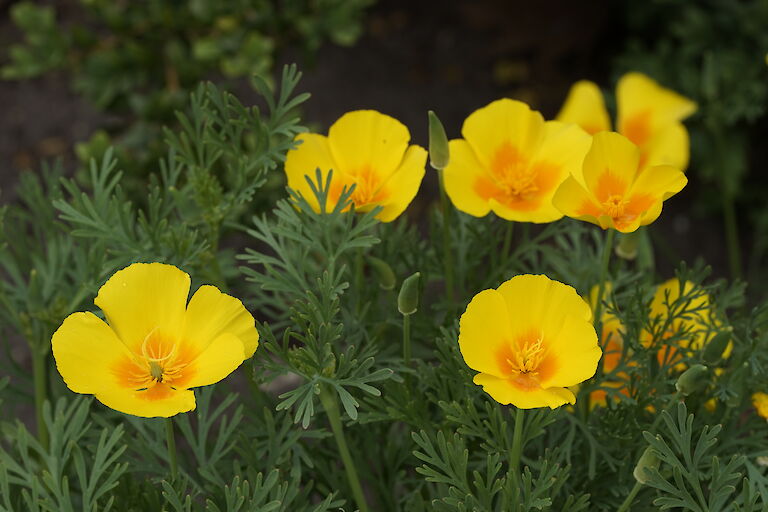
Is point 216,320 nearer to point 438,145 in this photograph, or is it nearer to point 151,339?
point 151,339

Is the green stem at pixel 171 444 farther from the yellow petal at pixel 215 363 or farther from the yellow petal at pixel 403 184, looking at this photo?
A: the yellow petal at pixel 403 184

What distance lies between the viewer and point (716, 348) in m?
1.02

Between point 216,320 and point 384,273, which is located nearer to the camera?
point 216,320

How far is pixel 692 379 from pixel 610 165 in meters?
0.23

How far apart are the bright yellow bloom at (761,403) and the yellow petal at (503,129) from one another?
36cm

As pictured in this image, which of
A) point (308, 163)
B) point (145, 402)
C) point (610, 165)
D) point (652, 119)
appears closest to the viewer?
point (145, 402)

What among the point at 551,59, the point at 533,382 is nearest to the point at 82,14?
the point at 551,59

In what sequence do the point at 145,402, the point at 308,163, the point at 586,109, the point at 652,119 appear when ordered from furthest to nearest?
the point at 652,119 → the point at 586,109 → the point at 308,163 → the point at 145,402

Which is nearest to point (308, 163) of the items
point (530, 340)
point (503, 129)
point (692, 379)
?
→ point (503, 129)

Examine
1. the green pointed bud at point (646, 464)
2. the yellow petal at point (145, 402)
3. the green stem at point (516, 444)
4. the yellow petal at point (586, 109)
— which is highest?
the yellow petal at point (145, 402)

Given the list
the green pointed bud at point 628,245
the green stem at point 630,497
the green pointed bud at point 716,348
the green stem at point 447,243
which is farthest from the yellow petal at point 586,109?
the green stem at point 630,497

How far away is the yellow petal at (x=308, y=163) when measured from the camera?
1119 millimetres

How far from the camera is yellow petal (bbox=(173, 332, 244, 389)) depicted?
35.5 inches

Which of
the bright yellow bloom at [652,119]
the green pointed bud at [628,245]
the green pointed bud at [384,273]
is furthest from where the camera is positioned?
the bright yellow bloom at [652,119]
